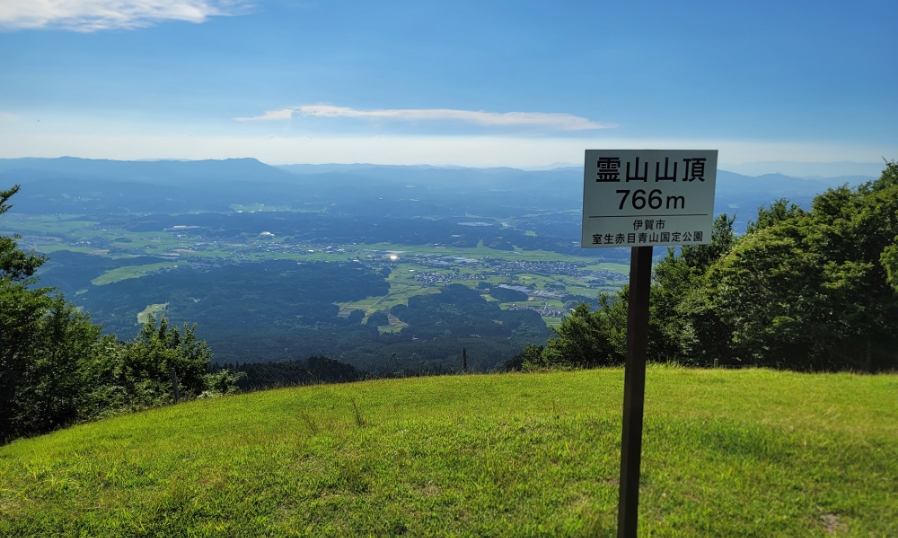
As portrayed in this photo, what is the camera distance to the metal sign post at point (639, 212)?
388 cm

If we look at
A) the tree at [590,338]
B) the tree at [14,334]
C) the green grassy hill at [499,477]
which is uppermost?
the green grassy hill at [499,477]

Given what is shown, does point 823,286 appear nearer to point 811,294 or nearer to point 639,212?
point 811,294

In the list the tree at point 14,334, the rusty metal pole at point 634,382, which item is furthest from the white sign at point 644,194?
the tree at point 14,334

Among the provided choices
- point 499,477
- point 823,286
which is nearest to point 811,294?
point 823,286

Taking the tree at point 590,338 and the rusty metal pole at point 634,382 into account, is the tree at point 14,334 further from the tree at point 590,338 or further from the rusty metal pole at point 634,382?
the tree at point 590,338

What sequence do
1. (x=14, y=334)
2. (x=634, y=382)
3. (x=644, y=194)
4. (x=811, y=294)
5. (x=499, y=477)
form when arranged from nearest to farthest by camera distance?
(x=644, y=194) < (x=634, y=382) < (x=499, y=477) < (x=14, y=334) < (x=811, y=294)

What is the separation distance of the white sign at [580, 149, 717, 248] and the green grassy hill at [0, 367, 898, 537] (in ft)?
10.1

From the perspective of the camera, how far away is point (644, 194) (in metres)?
3.98

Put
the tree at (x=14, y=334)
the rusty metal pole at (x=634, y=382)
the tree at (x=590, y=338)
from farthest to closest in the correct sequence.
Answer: the tree at (x=590, y=338) < the tree at (x=14, y=334) < the rusty metal pole at (x=634, y=382)

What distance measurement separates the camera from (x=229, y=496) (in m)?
5.88

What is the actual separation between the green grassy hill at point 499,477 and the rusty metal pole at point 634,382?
2.73 ft

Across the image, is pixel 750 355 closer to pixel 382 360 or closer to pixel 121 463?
pixel 121 463

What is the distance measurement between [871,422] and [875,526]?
125 inches

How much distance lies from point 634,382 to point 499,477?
2.71 metres
